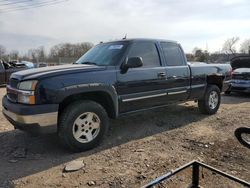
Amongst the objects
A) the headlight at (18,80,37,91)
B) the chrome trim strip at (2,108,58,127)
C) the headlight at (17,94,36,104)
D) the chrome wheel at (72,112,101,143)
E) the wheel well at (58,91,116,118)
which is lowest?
the chrome wheel at (72,112,101,143)

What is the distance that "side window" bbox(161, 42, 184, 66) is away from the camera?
5979 millimetres

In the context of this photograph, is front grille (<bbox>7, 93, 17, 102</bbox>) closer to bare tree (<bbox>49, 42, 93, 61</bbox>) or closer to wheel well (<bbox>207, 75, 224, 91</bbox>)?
wheel well (<bbox>207, 75, 224, 91</bbox>)

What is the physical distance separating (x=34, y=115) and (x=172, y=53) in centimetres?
346

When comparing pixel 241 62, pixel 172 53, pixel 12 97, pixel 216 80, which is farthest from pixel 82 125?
pixel 241 62

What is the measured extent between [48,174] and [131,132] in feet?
7.23

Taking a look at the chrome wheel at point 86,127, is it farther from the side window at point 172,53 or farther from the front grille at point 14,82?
the side window at point 172,53

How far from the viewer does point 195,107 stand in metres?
8.15

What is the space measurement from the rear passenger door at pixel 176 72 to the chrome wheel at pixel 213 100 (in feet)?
3.59

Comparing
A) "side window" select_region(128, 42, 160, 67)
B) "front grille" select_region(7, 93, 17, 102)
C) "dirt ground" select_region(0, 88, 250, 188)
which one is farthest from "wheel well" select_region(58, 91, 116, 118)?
"side window" select_region(128, 42, 160, 67)

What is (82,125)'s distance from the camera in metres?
4.48

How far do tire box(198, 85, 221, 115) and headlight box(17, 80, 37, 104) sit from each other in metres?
4.49

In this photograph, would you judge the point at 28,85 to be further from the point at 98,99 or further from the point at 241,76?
the point at 241,76

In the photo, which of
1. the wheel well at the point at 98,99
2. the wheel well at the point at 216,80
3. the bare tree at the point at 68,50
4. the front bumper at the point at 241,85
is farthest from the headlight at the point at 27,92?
the bare tree at the point at 68,50

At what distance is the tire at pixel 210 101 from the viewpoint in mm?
7020
